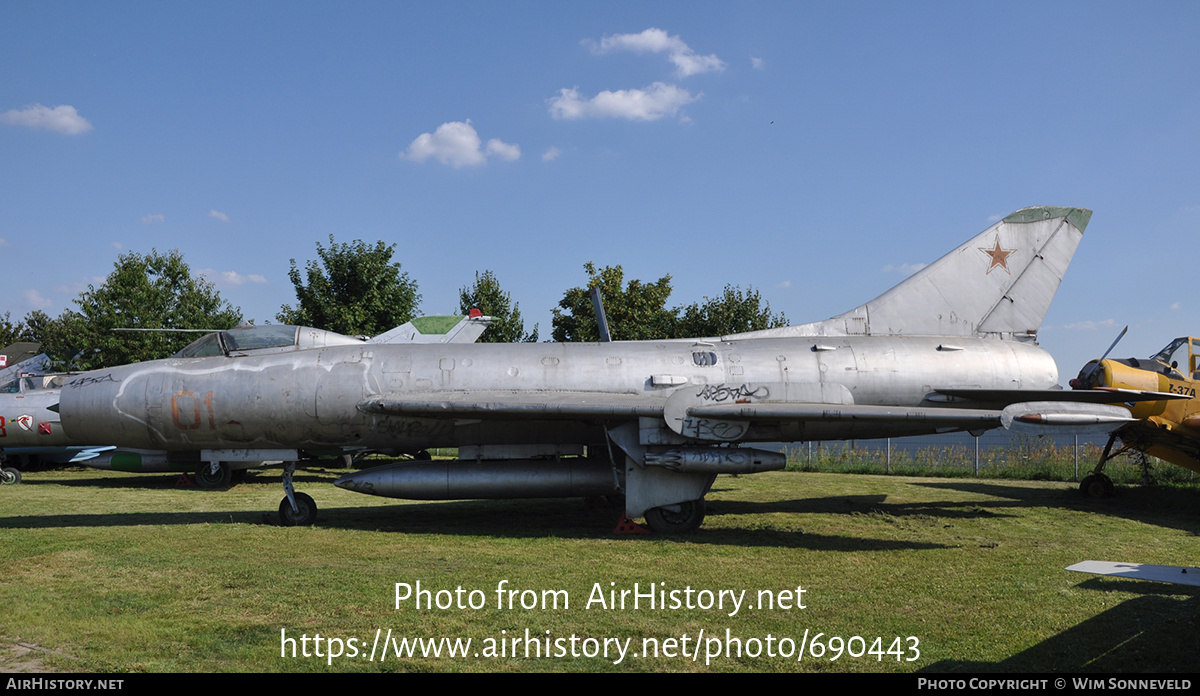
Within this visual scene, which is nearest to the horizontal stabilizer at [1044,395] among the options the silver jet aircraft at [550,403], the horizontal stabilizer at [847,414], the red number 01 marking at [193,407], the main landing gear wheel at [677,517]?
the silver jet aircraft at [550,403]

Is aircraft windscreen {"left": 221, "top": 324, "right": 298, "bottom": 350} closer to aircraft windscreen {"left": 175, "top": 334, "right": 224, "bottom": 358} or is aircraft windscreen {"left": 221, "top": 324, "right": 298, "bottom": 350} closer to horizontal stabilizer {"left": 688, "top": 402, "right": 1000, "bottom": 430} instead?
aircraft windscreen {"left": 175, "top": 334, "right": 224, "bottom": 358}

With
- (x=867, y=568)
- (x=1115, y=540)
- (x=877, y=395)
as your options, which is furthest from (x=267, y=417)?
(x=1115, y=540)

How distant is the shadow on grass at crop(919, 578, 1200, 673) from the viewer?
4.63m

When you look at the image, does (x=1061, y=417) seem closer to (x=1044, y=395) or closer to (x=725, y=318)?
(x=1044, y=395)

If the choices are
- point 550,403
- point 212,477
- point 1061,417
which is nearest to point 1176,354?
point 1061,417

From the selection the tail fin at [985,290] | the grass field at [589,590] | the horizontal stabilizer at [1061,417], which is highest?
the tail fin at [985,290]

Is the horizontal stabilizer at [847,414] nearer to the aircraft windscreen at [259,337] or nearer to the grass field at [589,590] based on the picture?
the grass field at [589,590]

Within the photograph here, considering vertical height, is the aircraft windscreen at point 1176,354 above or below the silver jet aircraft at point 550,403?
above

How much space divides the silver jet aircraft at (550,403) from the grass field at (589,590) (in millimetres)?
880

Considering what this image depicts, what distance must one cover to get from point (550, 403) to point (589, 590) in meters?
3.03

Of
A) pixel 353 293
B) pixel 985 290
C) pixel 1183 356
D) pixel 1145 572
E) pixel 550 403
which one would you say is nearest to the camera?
pixel 1145 572

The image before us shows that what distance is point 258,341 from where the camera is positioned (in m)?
10.4

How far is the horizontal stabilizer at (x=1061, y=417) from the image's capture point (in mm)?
9188

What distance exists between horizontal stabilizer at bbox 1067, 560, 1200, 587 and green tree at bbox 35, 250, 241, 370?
3148cm
